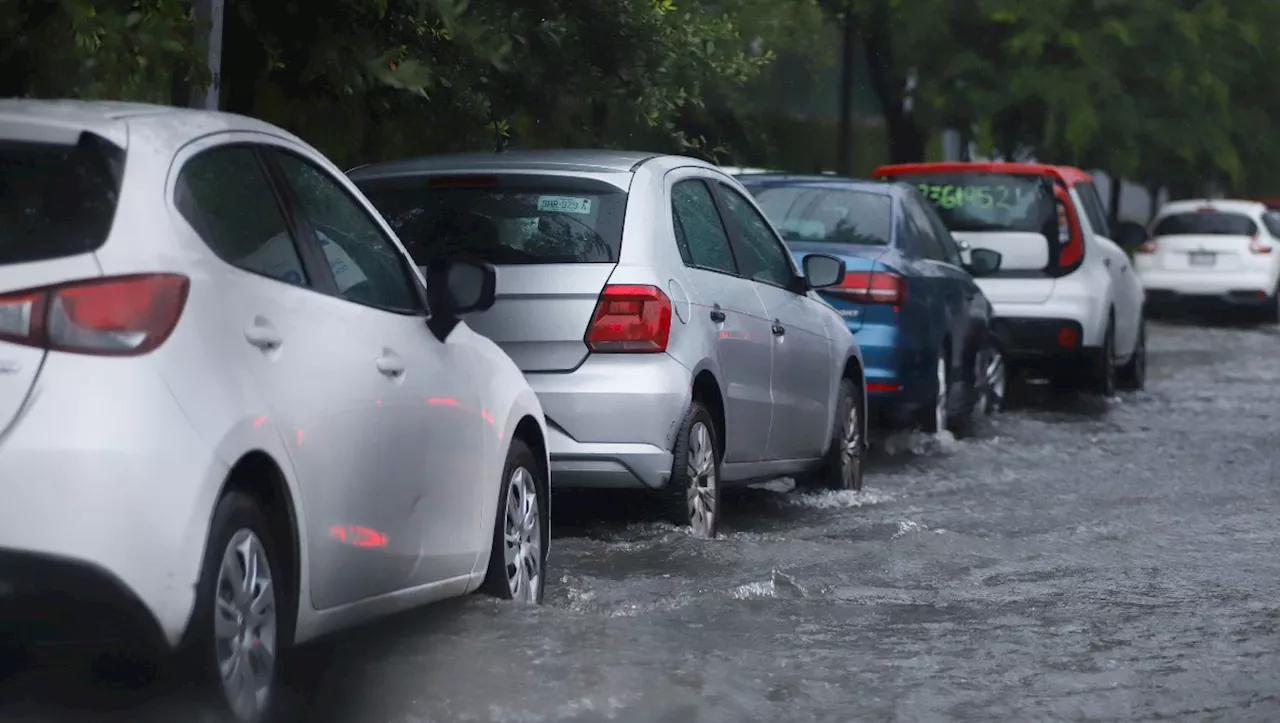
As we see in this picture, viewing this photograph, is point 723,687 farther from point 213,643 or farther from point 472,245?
point 472,245

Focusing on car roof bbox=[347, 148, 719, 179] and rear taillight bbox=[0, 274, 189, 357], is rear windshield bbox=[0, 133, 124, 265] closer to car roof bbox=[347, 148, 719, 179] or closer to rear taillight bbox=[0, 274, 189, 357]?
rear taillight bbox=[0, 274, 189, 357]

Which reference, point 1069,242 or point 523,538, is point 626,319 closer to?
point 523,538

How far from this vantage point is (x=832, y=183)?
14.1 meters

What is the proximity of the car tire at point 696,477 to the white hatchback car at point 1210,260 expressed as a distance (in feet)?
75.9

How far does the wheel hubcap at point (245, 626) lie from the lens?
17.1 ft

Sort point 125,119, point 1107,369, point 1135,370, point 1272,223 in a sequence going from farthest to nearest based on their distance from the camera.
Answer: point 1272,223 → point 1135,370 → point 1107,369 → point 125,119

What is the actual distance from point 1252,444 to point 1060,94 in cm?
1484

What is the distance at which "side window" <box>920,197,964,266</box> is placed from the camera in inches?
579

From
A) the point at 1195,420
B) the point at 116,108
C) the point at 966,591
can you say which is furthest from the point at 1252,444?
the point at 116,108

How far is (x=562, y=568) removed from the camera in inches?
346

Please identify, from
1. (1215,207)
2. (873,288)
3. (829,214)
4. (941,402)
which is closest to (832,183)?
(829,214)

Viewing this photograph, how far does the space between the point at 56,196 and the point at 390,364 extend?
1.24 meters

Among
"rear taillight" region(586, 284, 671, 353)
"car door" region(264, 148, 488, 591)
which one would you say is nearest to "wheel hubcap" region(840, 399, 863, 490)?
"rear taillight" region(586, 284, 671, 353)

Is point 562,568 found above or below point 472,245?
below
